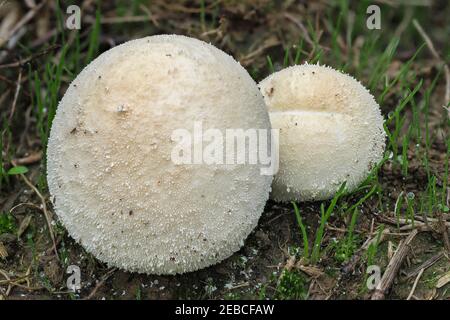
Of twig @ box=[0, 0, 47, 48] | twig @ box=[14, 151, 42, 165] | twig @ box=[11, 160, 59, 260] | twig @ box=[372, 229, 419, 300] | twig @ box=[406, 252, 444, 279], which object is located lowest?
twig @ box=[406, 252, 444, 279]

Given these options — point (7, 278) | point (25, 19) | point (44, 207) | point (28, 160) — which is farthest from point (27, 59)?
point (7, 278)

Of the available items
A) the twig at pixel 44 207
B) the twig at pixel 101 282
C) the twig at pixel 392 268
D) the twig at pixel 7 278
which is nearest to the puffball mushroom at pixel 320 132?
the twig at pixel 392 268

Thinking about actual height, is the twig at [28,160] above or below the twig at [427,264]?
above

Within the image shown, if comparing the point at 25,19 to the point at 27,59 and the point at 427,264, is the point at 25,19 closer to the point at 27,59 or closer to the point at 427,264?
the point at 27,59

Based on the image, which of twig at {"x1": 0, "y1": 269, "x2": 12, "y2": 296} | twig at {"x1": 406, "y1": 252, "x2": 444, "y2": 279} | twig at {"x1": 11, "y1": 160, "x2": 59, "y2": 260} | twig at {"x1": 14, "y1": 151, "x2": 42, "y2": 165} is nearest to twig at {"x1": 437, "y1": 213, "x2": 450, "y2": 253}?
twig at {"x1": 406, "y1": 252, "x2": 444, "y2": 279}

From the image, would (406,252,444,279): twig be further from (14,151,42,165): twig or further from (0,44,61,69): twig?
(0,44,61,69): twig

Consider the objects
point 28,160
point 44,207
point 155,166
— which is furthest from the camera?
point 28,160

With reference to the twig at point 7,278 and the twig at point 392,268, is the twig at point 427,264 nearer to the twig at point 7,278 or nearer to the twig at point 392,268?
the twig at point 392,268
